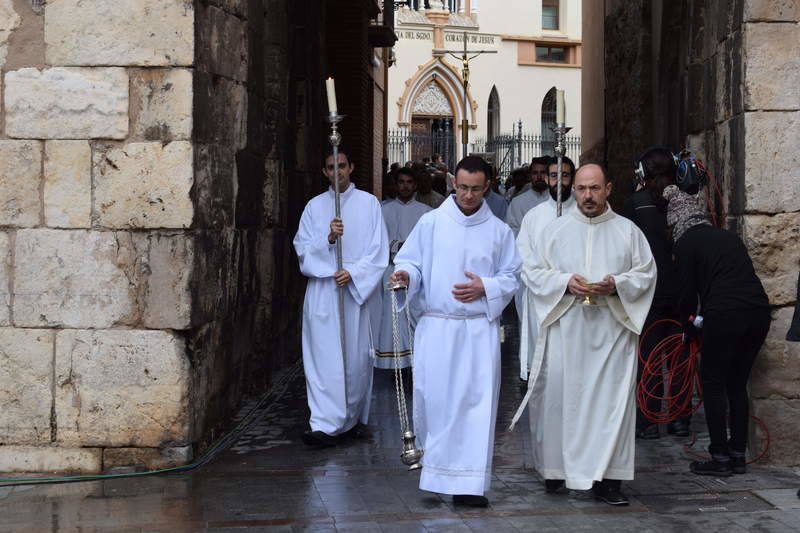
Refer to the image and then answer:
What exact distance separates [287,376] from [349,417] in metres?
2.55

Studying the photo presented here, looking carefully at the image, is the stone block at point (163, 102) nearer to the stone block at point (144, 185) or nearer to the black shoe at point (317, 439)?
the stone block at point (144, 185)

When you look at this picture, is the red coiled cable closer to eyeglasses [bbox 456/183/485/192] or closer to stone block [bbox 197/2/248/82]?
eyeglasses [bbox 456/183/485/192]

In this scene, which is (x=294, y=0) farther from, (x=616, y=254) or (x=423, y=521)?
(x=423, y=521)

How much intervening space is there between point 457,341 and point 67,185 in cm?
232

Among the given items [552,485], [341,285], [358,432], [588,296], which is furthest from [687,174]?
[358,432]

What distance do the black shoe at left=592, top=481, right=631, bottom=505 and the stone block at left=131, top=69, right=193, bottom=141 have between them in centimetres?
285

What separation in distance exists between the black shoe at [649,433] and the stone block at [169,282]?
2.98 meters

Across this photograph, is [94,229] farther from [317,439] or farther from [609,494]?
[609,494]

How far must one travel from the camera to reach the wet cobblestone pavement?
227 inches

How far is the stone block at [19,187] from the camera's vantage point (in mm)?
6898

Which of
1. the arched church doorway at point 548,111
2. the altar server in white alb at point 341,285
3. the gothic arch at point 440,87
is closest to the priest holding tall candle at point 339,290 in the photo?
the altar server in white alb at point 341,285

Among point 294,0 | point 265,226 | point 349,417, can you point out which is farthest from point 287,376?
point 294,0

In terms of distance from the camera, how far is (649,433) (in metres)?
7.96

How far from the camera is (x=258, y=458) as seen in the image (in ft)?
23.8
